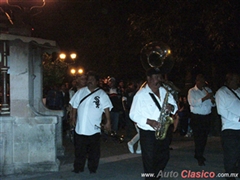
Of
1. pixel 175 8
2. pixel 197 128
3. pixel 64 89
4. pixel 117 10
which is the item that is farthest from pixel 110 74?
pixel 197 128

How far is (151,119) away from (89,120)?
1824 millimetres

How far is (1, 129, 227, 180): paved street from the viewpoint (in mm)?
7613

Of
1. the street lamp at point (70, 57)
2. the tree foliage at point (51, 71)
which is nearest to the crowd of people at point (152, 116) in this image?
the street lamp at point (70, 57)

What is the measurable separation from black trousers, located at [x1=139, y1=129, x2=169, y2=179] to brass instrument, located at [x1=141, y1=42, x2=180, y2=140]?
0.12 meters

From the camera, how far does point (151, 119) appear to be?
595cm

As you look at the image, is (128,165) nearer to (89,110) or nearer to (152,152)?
(89,110)

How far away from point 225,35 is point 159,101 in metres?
6.07

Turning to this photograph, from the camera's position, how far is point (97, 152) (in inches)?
300

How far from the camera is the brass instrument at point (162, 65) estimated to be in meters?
5.89

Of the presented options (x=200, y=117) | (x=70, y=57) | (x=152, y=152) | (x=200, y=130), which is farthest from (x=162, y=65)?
(x=70, y=57)

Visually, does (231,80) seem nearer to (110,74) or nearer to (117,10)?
(117,10)

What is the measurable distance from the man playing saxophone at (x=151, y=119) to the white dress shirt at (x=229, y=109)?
117cm

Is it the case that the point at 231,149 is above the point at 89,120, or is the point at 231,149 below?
below

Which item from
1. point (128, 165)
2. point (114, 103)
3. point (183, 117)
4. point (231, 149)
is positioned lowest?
point (128, 165)
